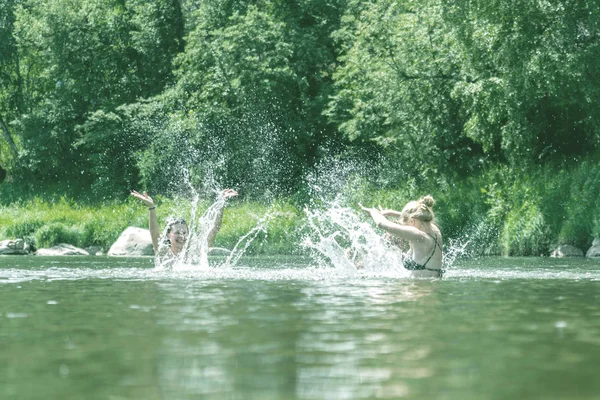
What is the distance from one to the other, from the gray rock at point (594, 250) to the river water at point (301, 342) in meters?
13.8

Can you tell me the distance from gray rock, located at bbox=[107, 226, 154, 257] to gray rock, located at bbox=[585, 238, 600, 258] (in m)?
13.0

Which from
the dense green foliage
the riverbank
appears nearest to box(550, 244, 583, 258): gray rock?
the dense green foliage

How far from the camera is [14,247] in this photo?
32.7m

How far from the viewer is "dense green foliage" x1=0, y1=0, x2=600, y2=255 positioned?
91.5 feet

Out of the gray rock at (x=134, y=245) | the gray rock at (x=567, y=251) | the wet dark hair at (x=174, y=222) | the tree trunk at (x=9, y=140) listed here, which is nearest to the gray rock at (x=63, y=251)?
the gray rock at (x=134, y=245)

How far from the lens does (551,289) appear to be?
40.2 feet

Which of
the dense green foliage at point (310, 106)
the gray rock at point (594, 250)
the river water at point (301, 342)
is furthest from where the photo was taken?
the dense green foliage at point (310, 106)

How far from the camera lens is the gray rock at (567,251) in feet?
86.2

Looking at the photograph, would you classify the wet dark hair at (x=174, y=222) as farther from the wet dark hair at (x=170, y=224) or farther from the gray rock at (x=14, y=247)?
the gray rock at (x=14, y=247)

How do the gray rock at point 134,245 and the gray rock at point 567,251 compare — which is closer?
the gray rock at point 567,251

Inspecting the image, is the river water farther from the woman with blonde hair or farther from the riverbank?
the riverbank

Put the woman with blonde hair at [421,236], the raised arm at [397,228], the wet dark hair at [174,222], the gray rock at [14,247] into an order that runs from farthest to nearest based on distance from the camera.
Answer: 1. the gray rock at [14,247]
2. the wet dark hair at [174,222]
3. the woman with blonde hair at [421,236]
4. the raised arm at [397,228]

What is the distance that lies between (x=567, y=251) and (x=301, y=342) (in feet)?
67.3

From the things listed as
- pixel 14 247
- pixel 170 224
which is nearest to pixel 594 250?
pixel 170 224
